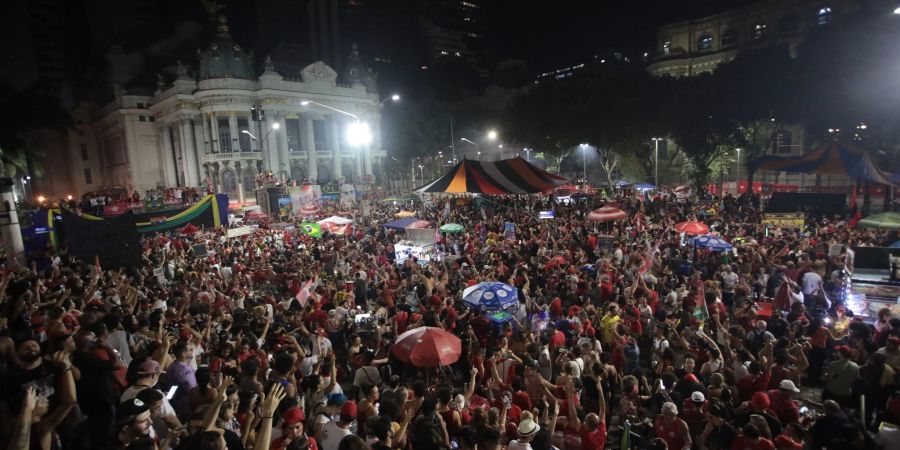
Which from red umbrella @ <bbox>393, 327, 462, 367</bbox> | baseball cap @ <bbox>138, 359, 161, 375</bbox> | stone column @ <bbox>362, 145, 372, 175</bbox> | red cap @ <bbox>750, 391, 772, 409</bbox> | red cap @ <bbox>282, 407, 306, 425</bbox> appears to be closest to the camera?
red cap @ <bbox>282, 407, 306, 425</bbox>

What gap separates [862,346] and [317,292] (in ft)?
32.9

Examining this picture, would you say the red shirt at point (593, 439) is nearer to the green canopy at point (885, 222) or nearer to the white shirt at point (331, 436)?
the white shirt at point (331, 436)

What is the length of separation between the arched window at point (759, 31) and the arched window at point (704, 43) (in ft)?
13.2

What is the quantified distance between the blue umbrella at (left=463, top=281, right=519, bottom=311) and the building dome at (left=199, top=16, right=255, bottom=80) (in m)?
48.4

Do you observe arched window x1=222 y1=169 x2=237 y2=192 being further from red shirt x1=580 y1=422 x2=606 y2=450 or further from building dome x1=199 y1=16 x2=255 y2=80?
red shirt x1=580 y1=422 x2=606 y2=450

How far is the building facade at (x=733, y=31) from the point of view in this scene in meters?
46.1

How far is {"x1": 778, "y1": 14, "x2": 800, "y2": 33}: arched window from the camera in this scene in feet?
155

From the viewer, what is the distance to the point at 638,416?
5.54 metres

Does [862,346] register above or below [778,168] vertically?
below

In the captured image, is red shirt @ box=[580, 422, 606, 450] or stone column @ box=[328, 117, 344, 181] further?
stone column @ box=[328, 117, 344, 181]

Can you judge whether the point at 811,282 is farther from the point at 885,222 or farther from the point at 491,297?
the point at 491,297

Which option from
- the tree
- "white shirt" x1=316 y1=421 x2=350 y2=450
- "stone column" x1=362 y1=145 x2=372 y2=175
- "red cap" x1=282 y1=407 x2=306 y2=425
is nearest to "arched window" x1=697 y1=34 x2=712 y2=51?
"stone column" x1=362 y1=145 x2=372 y2=175

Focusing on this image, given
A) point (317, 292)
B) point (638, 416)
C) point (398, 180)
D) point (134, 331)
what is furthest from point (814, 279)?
point (398, 180)

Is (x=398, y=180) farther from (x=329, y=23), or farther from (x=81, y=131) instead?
(x=81, y=131)
